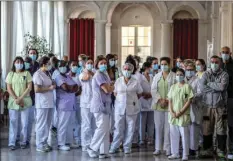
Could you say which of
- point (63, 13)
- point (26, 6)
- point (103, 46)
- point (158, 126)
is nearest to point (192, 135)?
point (158, 126)

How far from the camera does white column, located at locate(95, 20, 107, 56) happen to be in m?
18.2

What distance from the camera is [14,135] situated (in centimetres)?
825

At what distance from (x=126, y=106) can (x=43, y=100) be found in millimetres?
1379

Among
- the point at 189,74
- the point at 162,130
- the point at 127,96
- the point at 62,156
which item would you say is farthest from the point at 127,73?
the point at 62,156

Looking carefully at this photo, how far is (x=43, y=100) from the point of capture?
7918 millimetres

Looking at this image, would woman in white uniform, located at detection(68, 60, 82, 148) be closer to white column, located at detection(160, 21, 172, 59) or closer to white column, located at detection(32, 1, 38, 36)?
white column, located at detection(32, 1, 38, 36)

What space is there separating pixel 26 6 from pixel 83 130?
23.8ft

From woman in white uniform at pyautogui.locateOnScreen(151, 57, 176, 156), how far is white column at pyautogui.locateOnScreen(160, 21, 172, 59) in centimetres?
1070

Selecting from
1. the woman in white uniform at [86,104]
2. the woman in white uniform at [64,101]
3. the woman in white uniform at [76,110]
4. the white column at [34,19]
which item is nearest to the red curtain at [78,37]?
the white column at [34,19]

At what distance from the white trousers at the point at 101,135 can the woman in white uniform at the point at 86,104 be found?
476 mm

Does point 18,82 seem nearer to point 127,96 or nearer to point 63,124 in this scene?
point 63,124

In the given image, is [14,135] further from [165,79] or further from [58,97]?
[165,79]

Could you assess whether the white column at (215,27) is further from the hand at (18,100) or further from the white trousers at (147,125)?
the hand at (18,100)

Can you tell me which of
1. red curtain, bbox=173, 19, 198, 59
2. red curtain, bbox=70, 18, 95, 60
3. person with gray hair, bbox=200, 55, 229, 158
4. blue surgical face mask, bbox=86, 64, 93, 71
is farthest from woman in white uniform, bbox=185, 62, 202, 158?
red curtain, bbox=70, 18, 95, 60
